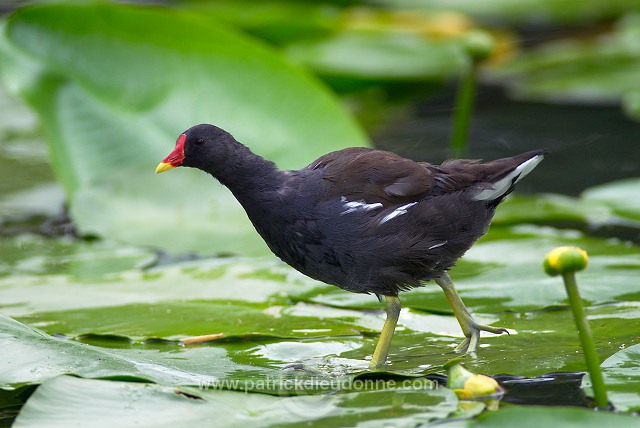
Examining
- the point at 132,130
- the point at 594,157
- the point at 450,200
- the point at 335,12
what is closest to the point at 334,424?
the point at 450,200

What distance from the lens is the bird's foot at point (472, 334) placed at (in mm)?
2778

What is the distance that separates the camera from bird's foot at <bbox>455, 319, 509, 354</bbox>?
2778mm

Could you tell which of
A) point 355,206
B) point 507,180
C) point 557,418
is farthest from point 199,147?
point 557,418

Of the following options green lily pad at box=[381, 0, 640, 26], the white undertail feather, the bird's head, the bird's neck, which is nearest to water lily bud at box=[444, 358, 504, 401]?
the white undertail feather

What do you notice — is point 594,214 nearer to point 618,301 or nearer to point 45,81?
point 618,301

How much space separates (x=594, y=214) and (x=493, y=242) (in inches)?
24.2

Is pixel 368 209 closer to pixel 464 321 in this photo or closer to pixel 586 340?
pixel 464 321

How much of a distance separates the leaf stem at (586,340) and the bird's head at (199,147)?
1.24 m

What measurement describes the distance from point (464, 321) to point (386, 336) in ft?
1.05

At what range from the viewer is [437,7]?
7.45m

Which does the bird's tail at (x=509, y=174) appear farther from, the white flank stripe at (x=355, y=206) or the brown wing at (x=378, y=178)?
the white flank stripe at (x=355, y=206)

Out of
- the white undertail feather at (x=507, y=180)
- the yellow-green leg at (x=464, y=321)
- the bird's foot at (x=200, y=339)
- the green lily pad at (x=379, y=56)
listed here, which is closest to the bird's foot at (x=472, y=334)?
the yellow-green leg at (x=464, y=321)

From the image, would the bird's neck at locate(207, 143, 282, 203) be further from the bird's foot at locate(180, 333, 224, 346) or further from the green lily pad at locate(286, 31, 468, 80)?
the green lily pad at locate(286, 31, 468, 80)

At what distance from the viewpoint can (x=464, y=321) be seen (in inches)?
114
